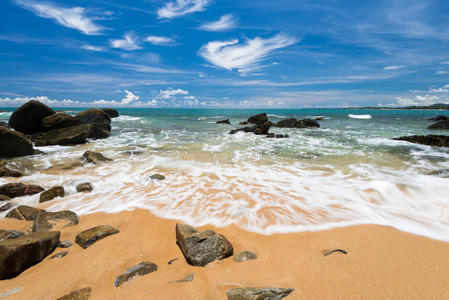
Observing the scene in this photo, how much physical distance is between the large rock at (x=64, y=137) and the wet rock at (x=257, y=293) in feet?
42.1

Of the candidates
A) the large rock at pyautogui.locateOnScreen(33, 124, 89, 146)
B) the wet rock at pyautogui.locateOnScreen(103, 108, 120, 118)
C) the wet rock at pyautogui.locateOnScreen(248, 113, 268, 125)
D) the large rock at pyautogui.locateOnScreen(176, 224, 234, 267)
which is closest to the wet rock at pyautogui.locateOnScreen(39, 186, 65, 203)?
the large rock at pyautogui.locateOnScreen(176, 224, 234, 267)

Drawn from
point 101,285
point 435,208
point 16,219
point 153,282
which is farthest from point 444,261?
point 16,219

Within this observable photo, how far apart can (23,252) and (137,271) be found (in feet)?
4.57

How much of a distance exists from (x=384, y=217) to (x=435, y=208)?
1409mm

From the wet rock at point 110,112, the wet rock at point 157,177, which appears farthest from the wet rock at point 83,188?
the wet rock at point 110,112

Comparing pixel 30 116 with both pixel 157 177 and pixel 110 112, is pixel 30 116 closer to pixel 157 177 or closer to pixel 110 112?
pixel 157 177

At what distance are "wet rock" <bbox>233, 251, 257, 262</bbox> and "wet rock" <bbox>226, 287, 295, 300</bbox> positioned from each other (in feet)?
1.70

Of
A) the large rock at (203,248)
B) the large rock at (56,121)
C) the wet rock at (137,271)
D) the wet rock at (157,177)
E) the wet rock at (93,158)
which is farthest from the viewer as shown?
the large rock at (56,121)

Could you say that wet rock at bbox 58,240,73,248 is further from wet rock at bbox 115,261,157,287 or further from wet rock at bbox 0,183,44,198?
wet rock at bbox 0,183,44,198

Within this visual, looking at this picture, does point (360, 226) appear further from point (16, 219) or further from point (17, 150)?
point (17, 150)

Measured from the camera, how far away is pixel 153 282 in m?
2.15

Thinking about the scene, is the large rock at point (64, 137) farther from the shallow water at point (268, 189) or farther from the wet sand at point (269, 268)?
the wet sand at point (269, 268)

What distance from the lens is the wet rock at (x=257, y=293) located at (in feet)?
5.96

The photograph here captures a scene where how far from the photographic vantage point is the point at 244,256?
249 cm
